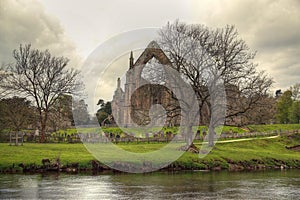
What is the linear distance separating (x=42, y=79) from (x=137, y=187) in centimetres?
3560

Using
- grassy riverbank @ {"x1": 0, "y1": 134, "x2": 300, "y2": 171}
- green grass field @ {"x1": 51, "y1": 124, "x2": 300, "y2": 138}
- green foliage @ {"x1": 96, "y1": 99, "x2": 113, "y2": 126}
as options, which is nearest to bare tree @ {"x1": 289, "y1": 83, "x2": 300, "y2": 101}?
green grass field @ {"x1": 51, "y1": 124, "x2": 300, "y2": 138}

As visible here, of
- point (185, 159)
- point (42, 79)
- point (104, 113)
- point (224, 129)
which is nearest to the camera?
point (185, 159)

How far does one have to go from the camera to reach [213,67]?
144ft

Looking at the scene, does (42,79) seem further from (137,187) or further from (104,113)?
(104,113)

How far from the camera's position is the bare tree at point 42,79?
52.0m

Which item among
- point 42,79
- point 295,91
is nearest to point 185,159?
point 42,79

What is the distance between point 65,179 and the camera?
25.2m

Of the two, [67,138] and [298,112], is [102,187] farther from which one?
[298,112]

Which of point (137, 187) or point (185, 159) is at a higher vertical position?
point (185, 159)

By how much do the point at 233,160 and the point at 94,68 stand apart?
16.4m

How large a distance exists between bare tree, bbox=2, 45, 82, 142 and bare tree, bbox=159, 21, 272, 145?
59.8ft

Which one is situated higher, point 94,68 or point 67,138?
point 94,68

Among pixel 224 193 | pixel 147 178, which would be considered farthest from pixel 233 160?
pixel 224 193

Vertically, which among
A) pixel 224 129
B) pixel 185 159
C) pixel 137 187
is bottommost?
pixel 137 187
